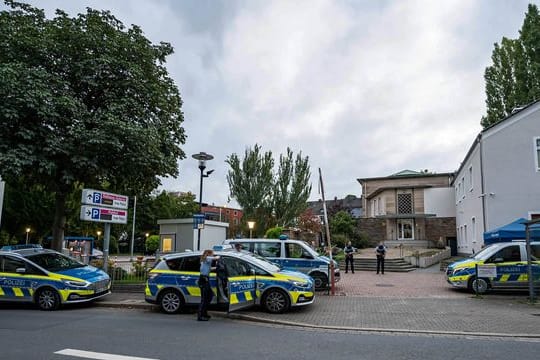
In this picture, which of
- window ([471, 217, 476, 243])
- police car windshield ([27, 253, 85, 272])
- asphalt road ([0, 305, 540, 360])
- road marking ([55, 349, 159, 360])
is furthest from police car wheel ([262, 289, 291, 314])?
window ([471, 217, 476, 243])

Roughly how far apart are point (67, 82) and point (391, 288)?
45.5 ft

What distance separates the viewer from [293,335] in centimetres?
834

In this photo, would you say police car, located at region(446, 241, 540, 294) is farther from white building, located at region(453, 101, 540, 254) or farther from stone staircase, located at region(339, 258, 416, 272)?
stone staircase, located at region(339, 258, 416, 272)

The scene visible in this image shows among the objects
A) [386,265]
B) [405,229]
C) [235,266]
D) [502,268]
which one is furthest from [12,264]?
[405,229]

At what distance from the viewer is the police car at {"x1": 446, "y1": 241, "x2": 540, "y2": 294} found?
13.9m

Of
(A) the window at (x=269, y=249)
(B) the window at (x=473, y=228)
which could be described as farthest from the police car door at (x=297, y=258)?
(B) the window at (x=473, y=228)

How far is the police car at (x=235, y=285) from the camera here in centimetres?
1050

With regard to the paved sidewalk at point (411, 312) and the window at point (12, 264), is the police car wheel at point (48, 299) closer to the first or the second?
the window at point (12, 264)

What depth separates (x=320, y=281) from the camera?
1477cm

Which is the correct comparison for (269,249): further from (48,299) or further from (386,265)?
(386,265)

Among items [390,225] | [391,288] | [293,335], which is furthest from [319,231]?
[293,335]

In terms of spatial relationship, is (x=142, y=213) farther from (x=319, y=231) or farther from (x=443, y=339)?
(x=443, y=339)

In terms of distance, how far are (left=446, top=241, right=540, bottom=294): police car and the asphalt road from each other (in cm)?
678

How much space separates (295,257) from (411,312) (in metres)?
5.08
